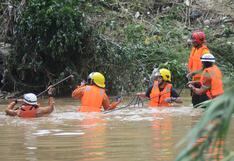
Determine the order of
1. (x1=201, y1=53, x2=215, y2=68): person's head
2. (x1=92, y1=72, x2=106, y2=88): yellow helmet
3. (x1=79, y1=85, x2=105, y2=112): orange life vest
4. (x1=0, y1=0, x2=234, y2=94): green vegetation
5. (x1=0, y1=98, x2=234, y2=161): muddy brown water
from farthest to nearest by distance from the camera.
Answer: (x1=0, y1=0, x2=234, y2=94): green vegetation < (x1=92, y1=72, x2=106, y2=88): yellow helmet < (x1=79, y1=85, x2=105, y2=112): orange life vest < (x1=201, y1=53, x2=215, y2=68): person's head < (x1=0, y1=98, x2=234, y2=161): muddy brown water

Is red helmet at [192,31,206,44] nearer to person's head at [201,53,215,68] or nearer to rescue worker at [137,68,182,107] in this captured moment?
person's head at [201,53,215,68]

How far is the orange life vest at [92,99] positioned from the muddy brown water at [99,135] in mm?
417

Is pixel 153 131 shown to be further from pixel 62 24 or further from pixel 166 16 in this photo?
pixel 166 16

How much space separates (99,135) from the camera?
8180 mm

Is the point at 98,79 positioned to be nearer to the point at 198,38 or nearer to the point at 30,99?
the point at 30,99

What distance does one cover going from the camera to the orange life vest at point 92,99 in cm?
1217

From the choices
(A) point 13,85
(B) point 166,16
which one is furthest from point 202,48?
(B) point 166,16

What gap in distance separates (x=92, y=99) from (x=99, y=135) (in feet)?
13.4

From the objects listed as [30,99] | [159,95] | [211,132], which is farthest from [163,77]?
[211,132]

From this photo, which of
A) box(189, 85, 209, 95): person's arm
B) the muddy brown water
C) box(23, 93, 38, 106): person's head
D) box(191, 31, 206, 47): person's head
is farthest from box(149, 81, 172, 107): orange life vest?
box(23, 93, 38, 106): person's head

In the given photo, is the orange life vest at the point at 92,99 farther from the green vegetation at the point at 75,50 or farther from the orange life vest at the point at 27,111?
the green vegetation at the point at 75,50

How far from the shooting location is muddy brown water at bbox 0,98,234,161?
626 cm

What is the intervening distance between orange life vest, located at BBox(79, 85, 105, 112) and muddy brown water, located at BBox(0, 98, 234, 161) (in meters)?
0.42

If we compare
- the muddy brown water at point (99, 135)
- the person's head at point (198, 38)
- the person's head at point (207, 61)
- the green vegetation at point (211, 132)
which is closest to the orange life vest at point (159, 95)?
the muddy brown water at point (99, 135)
